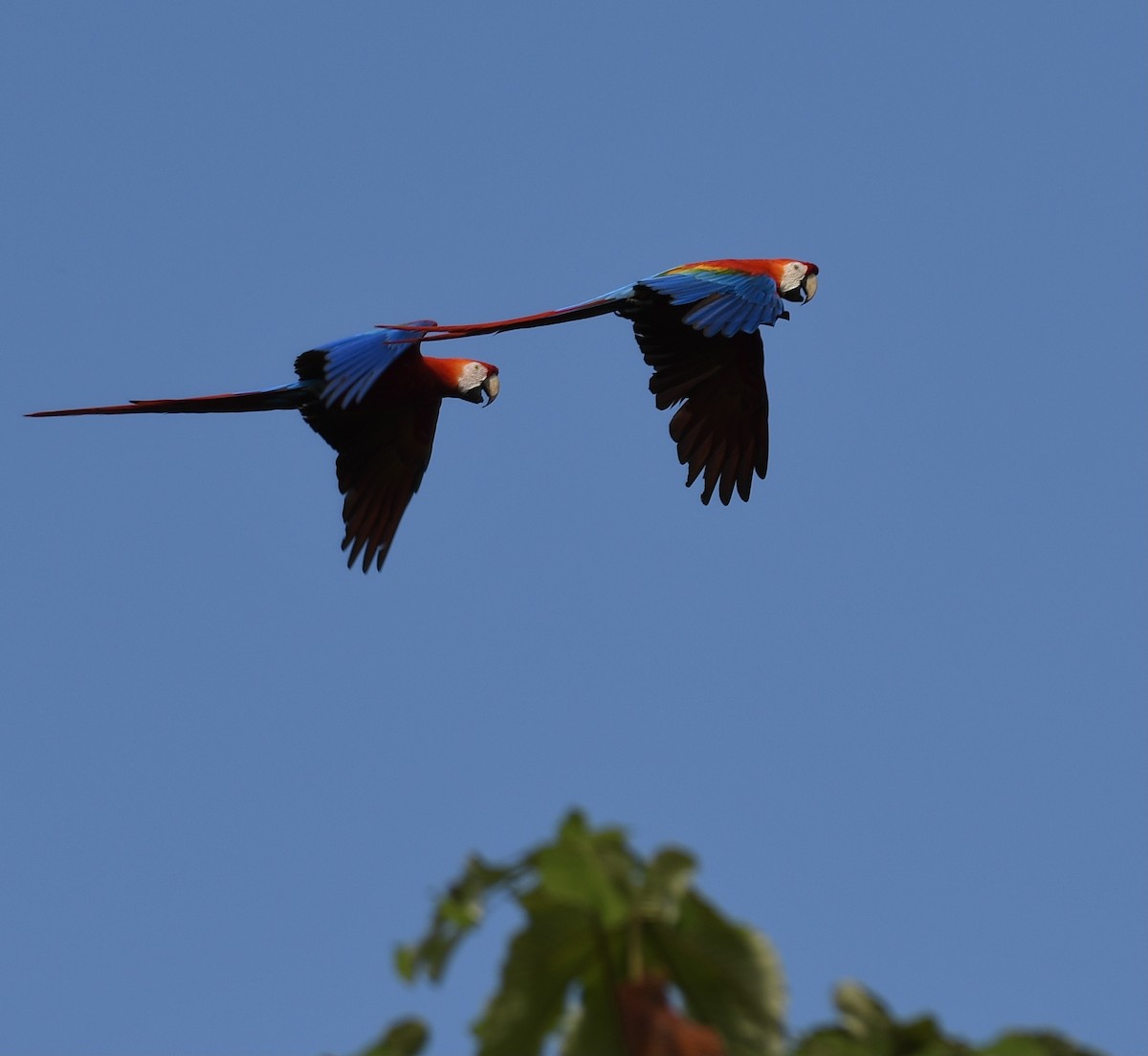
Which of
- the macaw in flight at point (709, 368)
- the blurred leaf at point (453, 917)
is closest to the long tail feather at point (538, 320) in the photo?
the macaw in flight at point (709, 368)

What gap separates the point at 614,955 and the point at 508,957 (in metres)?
0.15

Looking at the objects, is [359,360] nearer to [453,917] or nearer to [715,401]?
[715,401]

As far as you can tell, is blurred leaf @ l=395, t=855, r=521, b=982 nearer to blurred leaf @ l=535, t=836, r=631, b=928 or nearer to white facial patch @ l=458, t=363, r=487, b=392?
blurred leaf @ l=535, t=836, r=631, b=928

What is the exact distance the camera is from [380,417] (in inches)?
395

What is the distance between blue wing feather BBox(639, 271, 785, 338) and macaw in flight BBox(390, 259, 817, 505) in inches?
1.0

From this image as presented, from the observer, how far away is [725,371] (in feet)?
34.1

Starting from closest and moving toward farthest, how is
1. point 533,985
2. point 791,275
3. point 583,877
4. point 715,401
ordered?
point 583,877 → point 533,985 → point 791,275 → point 715,401

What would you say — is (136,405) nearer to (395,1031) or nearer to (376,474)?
(376,474)

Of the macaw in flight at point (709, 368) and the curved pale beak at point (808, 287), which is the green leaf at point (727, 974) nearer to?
the macaw in flight at point (709, 368)

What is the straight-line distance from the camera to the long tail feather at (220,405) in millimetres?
8977

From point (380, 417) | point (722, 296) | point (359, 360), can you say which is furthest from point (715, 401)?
point (359, 360)

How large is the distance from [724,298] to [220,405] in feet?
8.95

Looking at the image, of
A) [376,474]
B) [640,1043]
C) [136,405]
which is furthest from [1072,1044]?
[376,474]

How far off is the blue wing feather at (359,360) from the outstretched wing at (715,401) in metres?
1.78
